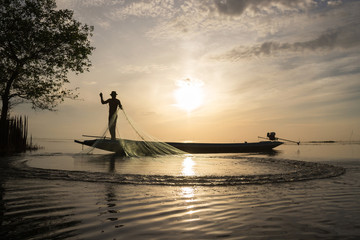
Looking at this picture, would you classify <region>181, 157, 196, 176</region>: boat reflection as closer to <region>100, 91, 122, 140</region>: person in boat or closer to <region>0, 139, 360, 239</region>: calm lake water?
<region>0, 139, 360, 239</region>: calm lake water

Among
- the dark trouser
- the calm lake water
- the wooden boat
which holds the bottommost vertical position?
the calm lake water

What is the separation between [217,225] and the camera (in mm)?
4113

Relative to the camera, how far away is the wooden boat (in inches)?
872

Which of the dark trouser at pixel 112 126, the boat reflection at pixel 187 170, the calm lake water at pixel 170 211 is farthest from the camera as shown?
the dark trouser at pixel 112 126

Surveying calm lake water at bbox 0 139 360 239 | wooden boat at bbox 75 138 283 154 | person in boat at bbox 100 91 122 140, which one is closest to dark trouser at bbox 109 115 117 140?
person in boat at bbox 100 91 122 140

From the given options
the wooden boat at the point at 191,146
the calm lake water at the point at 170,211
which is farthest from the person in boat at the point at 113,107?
the calm lake water at the point at 170,211

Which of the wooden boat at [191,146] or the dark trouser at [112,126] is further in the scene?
the wooden boat at [191,146]

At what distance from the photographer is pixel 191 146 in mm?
31516

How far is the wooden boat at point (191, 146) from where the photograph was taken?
22.1 meters

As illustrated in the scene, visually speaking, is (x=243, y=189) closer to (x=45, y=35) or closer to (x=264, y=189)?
(x=264, y=189)

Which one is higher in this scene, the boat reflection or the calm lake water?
the calm lake water

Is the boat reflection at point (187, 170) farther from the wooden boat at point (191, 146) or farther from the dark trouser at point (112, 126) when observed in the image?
the dark trouser at point (112, 126)

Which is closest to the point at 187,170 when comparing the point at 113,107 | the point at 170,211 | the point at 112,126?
the point at 170,211

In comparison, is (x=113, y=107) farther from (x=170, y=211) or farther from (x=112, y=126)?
(x=170, y=211)
